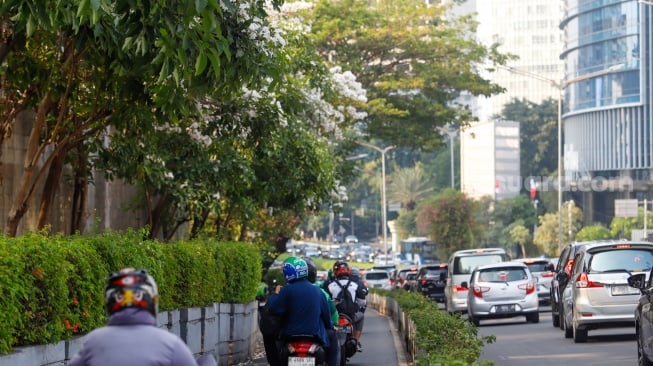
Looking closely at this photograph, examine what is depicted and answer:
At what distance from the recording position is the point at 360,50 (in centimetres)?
4062

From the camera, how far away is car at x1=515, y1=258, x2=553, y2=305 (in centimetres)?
4181

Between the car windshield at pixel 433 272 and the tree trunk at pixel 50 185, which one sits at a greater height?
the tree trunk at pixel 50 185

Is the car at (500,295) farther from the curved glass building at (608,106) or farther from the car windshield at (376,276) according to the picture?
the curved glass building at (608,106)

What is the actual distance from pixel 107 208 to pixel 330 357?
44.9 ft

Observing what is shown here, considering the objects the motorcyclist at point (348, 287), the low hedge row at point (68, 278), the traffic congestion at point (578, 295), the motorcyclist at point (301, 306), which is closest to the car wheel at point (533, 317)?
the traffic congestion at point (578, 295)

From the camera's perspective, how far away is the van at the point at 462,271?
119 ft

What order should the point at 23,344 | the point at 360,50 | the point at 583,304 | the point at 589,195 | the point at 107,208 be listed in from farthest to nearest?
the point at 589,195 < the point at 360,50 < the point at 107,208 < the point at 583,304 < the point at 23,344

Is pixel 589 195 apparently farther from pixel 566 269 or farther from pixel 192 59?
pixel 192 59

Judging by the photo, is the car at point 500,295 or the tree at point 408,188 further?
the tree at point 408,188

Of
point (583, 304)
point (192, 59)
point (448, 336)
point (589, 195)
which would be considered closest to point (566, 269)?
point (583, 304)

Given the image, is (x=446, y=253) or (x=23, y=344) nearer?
(x=23, y=344)

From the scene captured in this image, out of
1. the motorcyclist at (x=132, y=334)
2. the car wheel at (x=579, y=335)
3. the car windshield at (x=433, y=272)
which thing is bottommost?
the car wheel at (x=579, y=335)

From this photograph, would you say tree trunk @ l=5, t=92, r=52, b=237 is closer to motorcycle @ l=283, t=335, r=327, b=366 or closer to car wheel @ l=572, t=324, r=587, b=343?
motorcycle @ l=283, t=335, r=327, b=366

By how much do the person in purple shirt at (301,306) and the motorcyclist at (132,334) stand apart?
702 cm
